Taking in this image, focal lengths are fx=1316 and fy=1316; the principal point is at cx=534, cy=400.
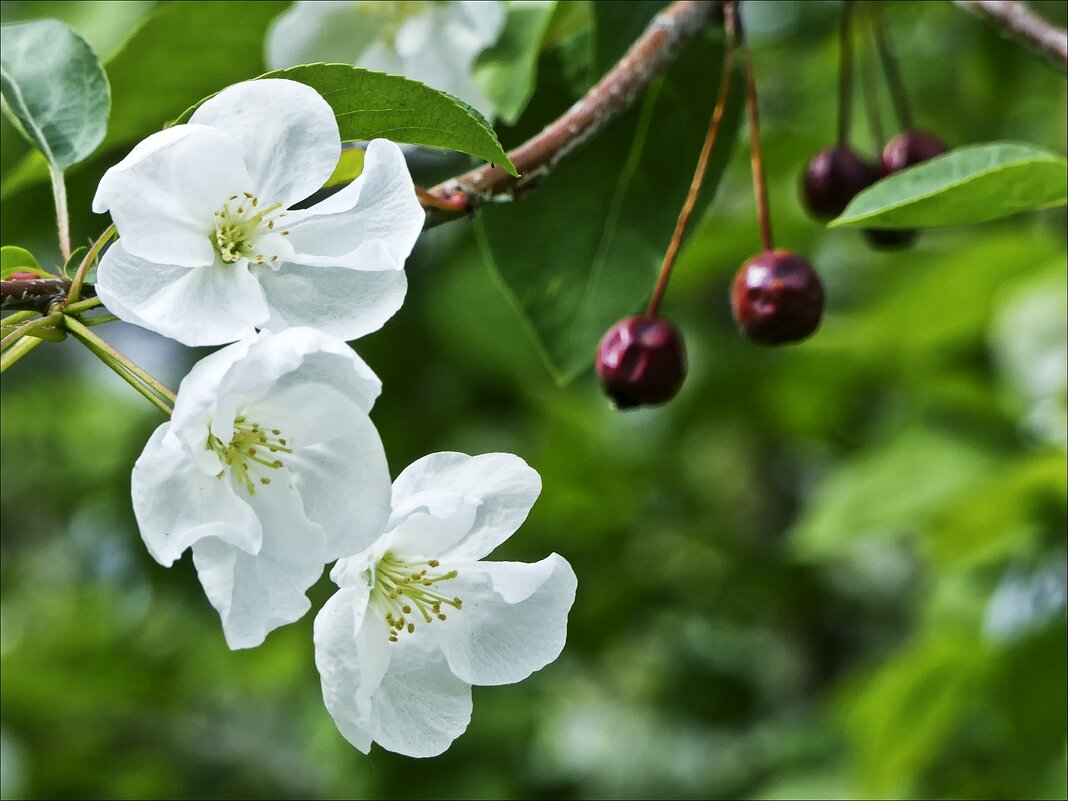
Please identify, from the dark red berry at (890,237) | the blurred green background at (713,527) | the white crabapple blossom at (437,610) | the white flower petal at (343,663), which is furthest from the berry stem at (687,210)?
the blurred green background at (713,527)

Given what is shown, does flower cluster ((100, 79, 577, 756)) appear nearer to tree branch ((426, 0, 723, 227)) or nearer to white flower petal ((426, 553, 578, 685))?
white flower petal ((426, 553, 578, 685))

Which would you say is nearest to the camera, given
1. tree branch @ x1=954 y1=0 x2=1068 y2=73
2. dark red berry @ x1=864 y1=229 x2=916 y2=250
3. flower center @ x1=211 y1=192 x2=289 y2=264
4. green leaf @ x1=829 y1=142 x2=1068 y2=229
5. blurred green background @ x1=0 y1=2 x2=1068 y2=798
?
flower center @ x1=211 y1=192 x2=289 y2=264

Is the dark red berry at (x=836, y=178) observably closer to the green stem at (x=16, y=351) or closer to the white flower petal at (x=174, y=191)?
the white flower petal at (x=174, y=191)

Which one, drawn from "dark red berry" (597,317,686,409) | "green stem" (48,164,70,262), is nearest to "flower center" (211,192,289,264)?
"green stem" (48,164,70,262)

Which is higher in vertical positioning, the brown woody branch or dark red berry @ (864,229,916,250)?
the brown woody branch

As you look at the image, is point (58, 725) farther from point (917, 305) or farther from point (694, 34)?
point (694, 34)

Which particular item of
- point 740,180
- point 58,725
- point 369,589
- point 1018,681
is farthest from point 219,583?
point 58,725

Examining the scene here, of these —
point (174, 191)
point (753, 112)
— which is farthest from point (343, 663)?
point (753, 112)

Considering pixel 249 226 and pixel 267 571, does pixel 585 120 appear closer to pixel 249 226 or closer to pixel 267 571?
pixel 249 226
